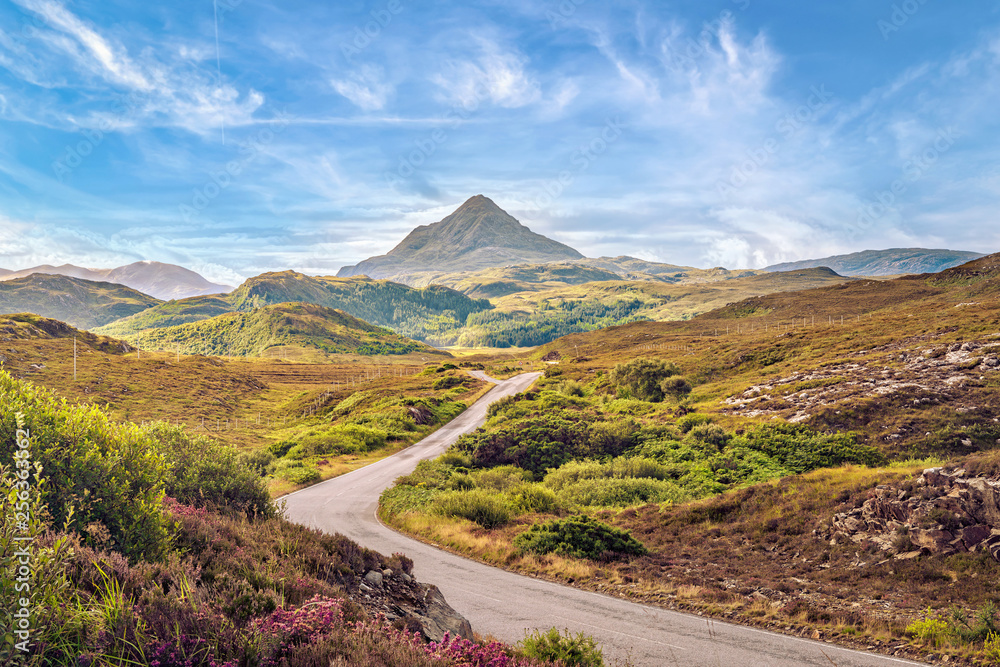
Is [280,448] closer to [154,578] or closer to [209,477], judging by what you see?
[209,477]

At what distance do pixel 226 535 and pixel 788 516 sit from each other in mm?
18610

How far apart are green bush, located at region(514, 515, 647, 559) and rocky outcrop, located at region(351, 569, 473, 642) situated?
8248 mm

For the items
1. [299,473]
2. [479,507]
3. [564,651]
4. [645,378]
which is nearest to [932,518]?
[564,651]

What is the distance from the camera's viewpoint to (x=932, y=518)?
13992 millimetres

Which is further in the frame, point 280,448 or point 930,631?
point 280,448

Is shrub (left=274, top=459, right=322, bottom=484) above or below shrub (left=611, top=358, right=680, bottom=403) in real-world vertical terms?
below

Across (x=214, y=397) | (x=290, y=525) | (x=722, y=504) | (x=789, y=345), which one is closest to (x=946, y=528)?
(x=722, y=504)

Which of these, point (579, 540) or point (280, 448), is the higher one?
point (579, 540)

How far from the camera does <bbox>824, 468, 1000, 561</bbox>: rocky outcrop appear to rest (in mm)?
13192

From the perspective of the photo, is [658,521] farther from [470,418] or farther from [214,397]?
[214,397]

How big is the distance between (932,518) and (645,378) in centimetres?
3801

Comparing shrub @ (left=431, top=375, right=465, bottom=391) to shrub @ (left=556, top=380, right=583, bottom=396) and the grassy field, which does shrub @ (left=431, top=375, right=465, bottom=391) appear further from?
the grassy field

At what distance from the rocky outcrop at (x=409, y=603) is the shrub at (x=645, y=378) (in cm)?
→ 4248

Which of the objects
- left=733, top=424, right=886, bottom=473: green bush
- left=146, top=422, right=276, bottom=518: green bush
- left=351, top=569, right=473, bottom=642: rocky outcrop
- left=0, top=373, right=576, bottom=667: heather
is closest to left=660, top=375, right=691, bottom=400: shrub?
left=733, top=424, right=886, bottom=473: green bush
